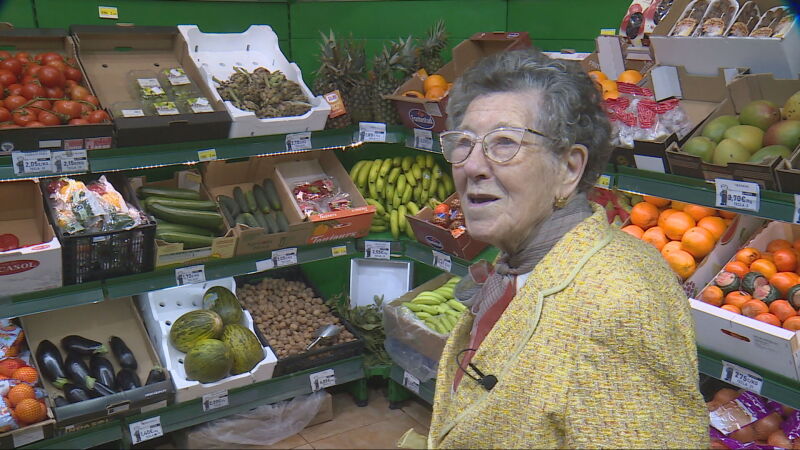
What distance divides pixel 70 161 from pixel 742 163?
2.49 metres

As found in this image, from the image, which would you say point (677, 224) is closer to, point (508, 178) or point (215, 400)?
point (508, 178)

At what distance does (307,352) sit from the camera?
11.3 ft

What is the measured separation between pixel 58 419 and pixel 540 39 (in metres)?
3.15

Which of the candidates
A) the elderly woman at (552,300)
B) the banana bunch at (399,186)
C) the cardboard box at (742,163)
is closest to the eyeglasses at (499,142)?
the elderly woman at (552,300)

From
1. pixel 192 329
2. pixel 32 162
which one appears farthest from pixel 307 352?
pixel 32 162

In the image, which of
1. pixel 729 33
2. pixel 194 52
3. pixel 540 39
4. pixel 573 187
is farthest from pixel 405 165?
pixel 573 187

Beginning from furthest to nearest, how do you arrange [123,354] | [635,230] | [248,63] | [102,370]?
[248,63] < [123,354] < [102,370] < [635,230]

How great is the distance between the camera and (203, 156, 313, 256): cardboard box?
325 centimetres

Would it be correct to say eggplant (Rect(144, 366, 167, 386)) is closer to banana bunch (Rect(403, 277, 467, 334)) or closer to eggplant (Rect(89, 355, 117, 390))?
eggplant (Rect(89, 355, 117, 390))

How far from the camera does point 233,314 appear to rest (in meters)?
3.33

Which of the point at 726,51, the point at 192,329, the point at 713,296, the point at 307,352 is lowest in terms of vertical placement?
the point at 307,352

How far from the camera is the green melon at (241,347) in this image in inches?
125

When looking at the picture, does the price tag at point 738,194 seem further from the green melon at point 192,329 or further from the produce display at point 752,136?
the green melon at point 192,329

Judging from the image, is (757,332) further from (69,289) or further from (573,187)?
(69,289)
